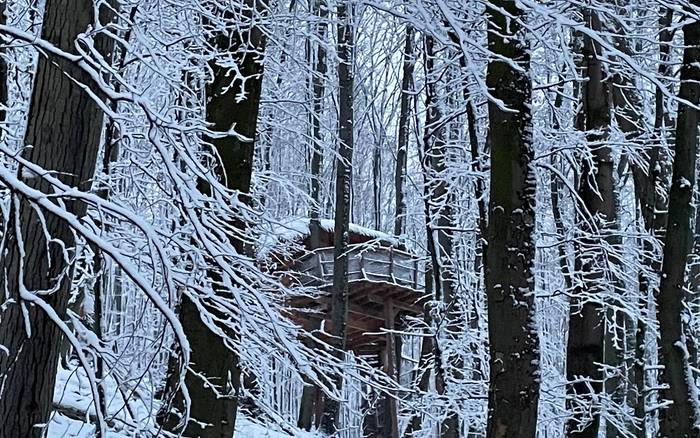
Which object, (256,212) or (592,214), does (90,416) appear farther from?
(592,214)

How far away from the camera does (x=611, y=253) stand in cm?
797

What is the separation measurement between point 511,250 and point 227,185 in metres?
1.71

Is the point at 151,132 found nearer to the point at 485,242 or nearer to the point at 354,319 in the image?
the point at 485,242

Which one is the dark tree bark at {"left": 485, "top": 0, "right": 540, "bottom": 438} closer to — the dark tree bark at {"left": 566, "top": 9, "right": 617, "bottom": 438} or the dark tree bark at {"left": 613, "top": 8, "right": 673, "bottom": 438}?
the dark tree bark at {"left": 566, "top": 9, "right": 617, "bottom": 438}

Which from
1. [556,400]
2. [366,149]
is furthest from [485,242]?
[366,149]

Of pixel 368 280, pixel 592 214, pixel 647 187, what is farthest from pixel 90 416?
pixel 368 280

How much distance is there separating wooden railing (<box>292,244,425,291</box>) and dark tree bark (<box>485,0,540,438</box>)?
32.0 feet

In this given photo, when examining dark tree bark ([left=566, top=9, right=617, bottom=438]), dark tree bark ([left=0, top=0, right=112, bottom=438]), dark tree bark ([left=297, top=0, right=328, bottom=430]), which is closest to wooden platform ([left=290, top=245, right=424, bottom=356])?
dark tree bark ([left=297, top=0, right=328, bottom=430])

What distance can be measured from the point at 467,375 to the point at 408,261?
17.5ft

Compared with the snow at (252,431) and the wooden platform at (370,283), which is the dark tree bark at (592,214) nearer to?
the snow at (252,431)

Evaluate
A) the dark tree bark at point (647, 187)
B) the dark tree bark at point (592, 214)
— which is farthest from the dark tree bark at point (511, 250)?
the dark tree bark at point (647, 187)

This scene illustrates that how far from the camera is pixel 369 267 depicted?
15.6m

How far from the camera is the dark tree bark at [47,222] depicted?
3.75 m

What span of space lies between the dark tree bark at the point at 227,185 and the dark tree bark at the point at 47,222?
0.78 m
